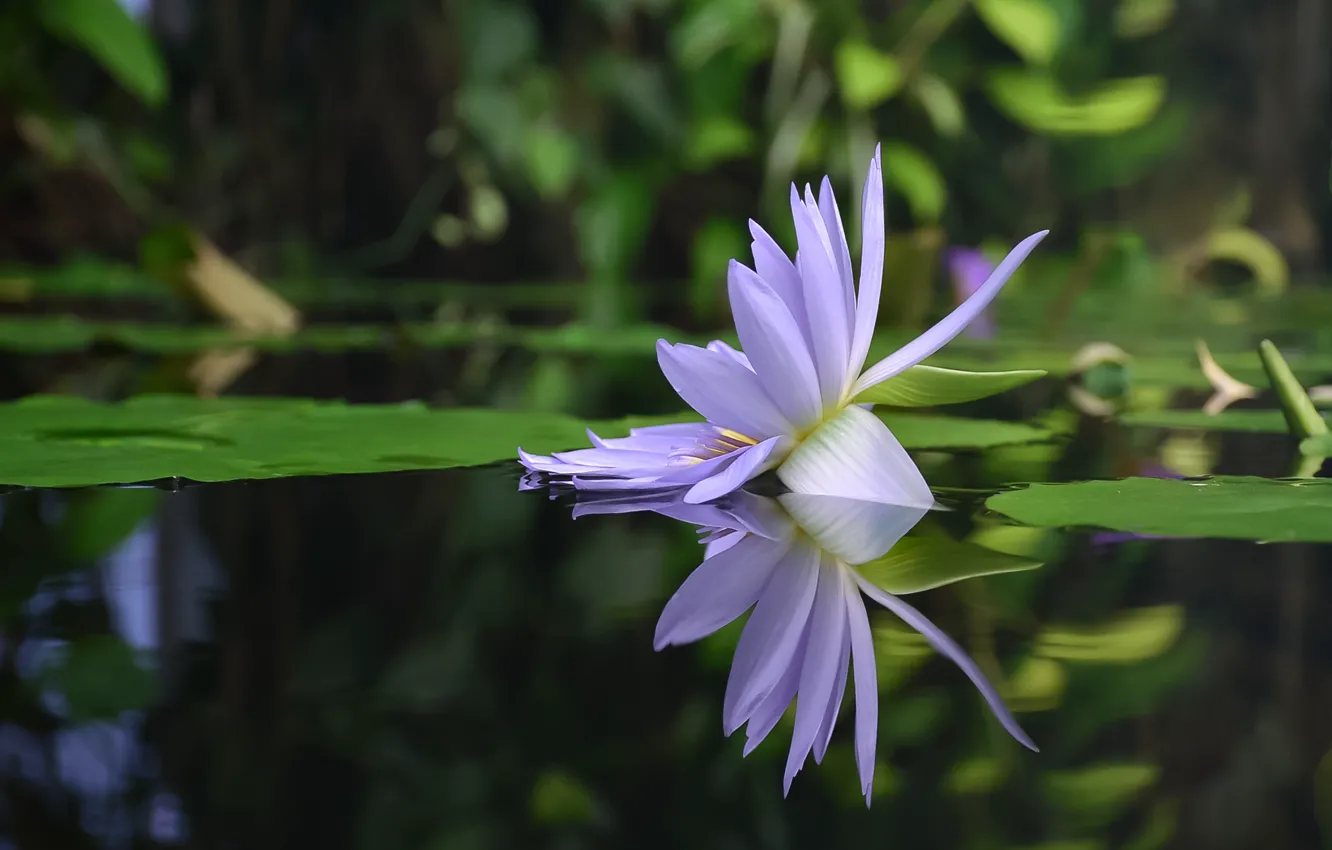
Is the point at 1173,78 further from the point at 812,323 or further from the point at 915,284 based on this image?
the point at 812,323

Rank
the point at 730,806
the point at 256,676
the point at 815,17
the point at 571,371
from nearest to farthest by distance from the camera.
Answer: the point at 730,806, the point at 256,676, the point at 571,371, the point at 815,17

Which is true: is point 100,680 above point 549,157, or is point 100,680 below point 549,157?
below

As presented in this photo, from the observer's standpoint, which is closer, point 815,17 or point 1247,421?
point 1247,421

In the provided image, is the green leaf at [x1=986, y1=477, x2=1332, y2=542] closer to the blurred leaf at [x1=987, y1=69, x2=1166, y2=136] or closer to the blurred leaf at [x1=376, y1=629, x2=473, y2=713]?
the blurred leaf at [x1=376, y1=629, x2=473, y2=713]

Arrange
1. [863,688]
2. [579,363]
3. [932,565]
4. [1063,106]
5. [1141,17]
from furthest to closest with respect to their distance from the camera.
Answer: [1141,17] → [1063,106] → [579,363] → [932,565] → [863,688]

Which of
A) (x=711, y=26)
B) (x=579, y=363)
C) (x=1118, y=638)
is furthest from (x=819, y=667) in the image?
(x=711, y=26)

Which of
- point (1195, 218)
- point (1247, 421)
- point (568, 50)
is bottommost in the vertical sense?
point (1247, 421)

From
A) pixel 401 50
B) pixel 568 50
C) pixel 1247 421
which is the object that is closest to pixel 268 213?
pixel 401 50

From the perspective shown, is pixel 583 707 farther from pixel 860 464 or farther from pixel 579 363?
pixel 579 363
